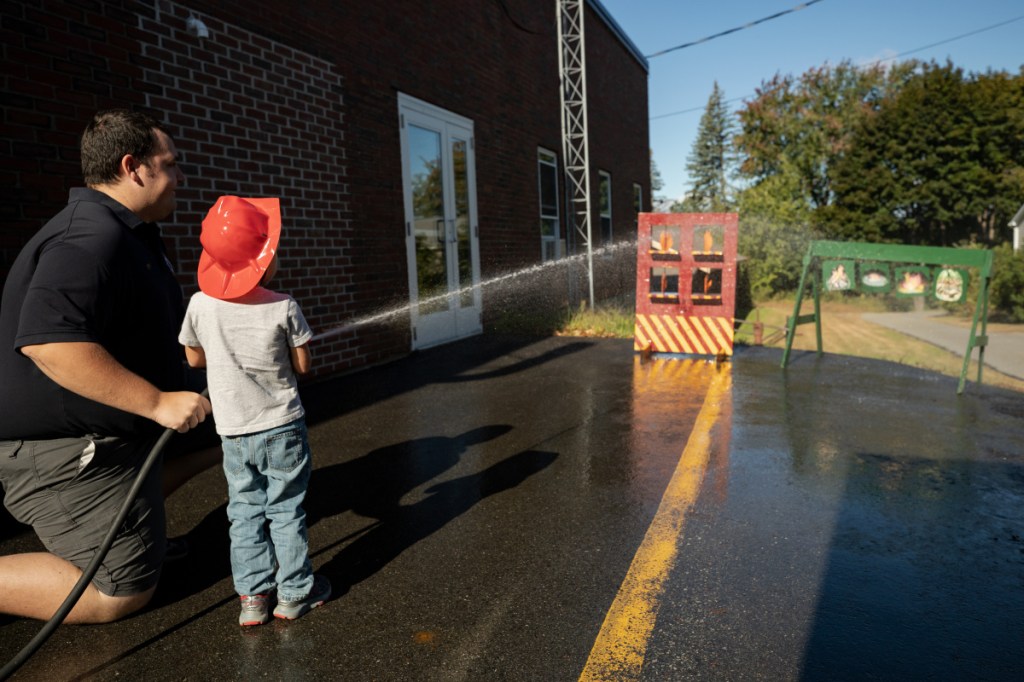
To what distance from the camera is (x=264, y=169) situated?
660 centimetres

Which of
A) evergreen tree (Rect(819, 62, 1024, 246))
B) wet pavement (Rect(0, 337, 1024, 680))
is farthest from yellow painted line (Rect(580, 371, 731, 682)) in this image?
evergreen tree (Rect(819, 62, 1024, 246))

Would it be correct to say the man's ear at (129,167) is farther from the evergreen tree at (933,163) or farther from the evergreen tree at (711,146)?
the evergreen tree at (711,146)

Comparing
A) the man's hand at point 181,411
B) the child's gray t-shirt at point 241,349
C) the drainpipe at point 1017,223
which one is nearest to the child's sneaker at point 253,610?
the child's gray t-shirt at point 241,349

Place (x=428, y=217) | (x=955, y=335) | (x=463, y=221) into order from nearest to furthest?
(x=428, y=217)
(x=463, y=221)
(x=955, y=335)

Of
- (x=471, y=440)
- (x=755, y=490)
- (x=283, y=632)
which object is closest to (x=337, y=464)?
(x=471, y=440)

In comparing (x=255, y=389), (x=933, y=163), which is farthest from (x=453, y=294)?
(x=933, y=163)

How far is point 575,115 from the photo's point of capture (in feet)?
50.3

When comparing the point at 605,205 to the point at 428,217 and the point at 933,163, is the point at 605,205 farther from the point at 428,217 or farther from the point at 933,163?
the point at 933,163

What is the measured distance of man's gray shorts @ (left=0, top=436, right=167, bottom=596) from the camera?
2.47 m

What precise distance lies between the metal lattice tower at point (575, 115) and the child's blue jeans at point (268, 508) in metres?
11.6

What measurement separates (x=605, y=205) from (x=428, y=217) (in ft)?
31.9

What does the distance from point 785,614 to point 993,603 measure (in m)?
0.85

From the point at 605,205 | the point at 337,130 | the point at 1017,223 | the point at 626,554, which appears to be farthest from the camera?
the point at 1017,223

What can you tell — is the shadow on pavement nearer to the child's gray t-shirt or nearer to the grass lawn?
the child's gray t-shirt
